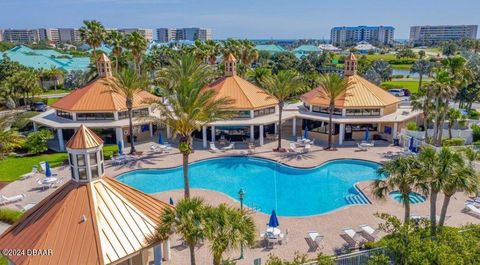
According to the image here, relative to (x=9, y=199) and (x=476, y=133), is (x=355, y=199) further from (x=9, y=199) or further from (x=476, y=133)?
(x=9, y=199)

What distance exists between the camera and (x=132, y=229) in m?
14.1

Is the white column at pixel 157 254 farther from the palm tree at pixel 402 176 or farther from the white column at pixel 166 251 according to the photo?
the palm tree at pixel 402 176

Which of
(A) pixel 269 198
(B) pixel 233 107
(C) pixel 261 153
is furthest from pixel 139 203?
(B) pixel 233 107

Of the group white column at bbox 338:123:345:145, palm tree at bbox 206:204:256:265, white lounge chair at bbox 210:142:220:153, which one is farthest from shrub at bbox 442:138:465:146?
palm tree at bbox 206:204:256:265

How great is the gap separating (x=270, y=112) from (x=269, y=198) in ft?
53.9

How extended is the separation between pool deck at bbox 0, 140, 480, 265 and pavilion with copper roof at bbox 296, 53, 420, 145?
3838 millimetres

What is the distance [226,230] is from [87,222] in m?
5.57

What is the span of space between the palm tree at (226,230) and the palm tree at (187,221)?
310mm

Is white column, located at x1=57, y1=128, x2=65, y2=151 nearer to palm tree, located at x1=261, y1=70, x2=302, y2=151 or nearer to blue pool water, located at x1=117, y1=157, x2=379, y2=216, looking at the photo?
blue pool water, located at x1=117, y1=157, x2=379, y2=216

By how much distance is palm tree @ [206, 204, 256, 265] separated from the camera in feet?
39.1

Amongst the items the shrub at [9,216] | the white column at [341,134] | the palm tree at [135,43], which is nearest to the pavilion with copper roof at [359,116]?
the white column at [341,134]

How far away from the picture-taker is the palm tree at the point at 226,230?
39.1ft

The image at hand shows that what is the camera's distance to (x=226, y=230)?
39.3 feet

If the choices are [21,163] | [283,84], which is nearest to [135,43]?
[21,163]
